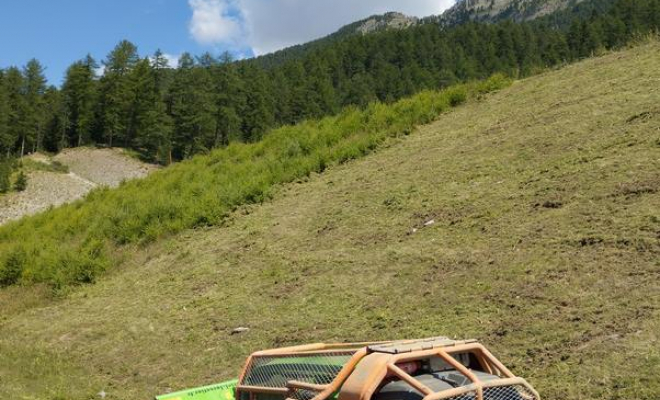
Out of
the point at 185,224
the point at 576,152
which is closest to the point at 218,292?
the point at 185,224

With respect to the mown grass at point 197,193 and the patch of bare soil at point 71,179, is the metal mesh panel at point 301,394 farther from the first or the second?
the patch of bare soil at point 71,179

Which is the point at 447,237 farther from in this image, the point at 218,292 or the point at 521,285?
the point at 218,292

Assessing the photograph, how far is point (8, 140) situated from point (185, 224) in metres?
54.4

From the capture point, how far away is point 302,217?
12.7 metres

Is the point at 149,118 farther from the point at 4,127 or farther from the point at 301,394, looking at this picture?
the point at 301,394

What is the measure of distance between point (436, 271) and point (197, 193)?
36.0 feet

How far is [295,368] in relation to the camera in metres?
4.27

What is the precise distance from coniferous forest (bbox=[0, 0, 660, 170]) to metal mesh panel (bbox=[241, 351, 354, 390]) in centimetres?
5669

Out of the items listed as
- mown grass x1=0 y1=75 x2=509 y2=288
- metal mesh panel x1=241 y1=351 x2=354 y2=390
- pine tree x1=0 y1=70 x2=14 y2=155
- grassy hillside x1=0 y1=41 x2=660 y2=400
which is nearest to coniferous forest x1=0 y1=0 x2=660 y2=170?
pine tree x1=0 y1=70 x2=14 y2=155

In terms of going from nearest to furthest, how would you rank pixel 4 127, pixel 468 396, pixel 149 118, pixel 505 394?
pixel 468 396
pixel 505 394
pixel 4 127
pixel 149 118

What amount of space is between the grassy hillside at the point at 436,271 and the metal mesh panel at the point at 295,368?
77.7 inches

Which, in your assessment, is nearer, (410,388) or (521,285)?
(410,388)

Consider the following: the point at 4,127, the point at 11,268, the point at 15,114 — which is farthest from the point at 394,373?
the point at 15,114

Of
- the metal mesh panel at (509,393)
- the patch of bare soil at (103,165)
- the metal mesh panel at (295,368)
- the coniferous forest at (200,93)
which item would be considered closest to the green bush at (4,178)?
the patch of bare soil at (103,165)
